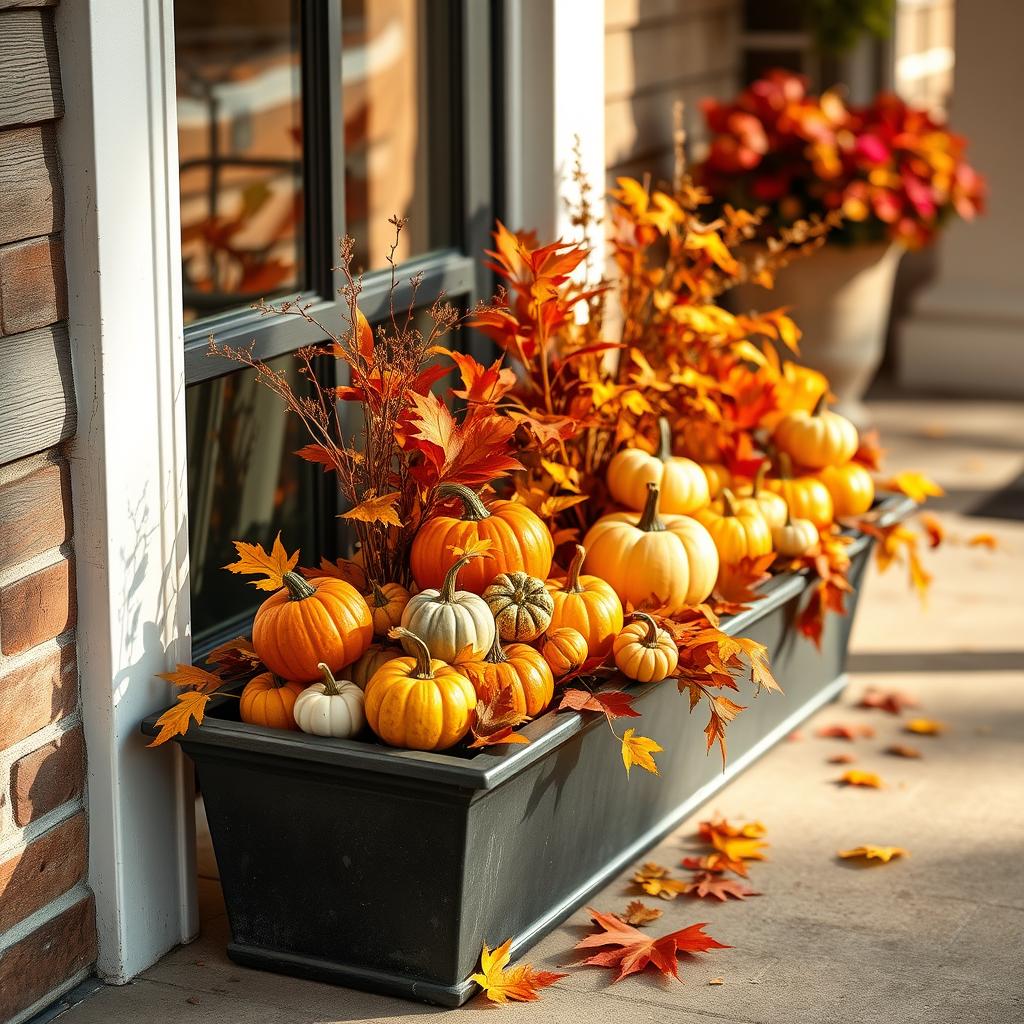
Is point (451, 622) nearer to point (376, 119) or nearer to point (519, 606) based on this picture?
point (519, 606)

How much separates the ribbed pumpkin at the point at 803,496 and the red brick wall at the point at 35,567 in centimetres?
168

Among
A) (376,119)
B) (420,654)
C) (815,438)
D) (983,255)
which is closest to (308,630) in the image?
(420,654)

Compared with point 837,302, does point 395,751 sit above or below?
below

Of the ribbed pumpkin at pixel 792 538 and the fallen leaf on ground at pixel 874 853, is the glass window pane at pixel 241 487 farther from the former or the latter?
the fallen leaf on ground at pixel 874 853

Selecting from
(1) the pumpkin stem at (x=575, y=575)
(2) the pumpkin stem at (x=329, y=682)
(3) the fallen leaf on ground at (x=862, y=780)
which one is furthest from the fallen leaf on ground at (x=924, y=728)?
(2) the pumpkin stem at (x=329, y=682)

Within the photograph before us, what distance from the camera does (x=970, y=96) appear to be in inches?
290

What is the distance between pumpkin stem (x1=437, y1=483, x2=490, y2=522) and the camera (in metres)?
2.86

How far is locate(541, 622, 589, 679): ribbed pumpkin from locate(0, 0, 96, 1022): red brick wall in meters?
0.76

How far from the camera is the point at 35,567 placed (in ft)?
8.23

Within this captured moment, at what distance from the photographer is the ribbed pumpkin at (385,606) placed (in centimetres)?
283

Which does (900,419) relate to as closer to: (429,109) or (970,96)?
(970,96)

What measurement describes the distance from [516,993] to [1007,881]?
100 cm

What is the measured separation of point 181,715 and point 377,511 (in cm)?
45

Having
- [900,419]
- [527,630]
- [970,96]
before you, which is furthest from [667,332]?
[970,96]
